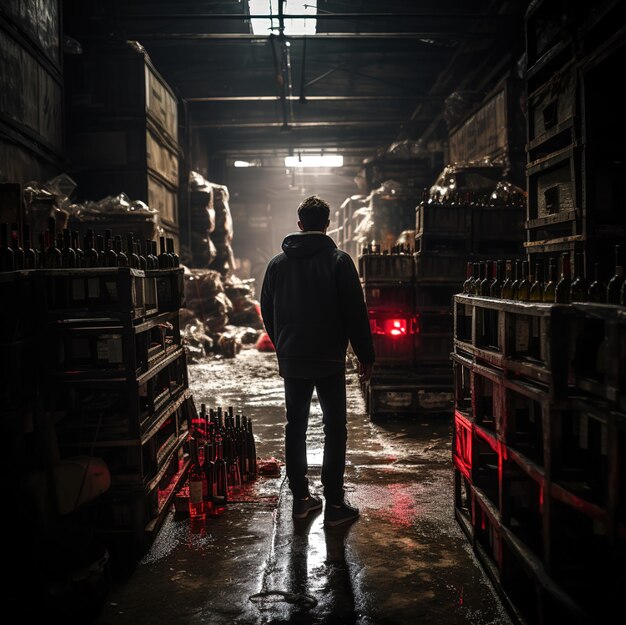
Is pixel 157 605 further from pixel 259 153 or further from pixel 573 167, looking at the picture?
pixel 259 153

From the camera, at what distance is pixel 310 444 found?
20.5ft

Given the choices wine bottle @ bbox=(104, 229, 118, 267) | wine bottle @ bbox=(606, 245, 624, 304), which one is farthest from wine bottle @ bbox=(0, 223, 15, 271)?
wine bottle @ bbox=(606, 245, 624, 304)

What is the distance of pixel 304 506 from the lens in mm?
4164

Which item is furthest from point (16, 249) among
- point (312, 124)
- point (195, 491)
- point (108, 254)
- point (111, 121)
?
point (312, 124)

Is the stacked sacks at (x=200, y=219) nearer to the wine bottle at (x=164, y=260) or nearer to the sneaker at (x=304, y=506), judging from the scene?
the wine bottle at (x=164, y=260)

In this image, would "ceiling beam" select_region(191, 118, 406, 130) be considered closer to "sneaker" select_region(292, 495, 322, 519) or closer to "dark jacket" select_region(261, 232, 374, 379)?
"dark jacket" select_region(261, 232, 374, 379)

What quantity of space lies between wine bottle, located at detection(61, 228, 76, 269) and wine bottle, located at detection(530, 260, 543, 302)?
131 inches

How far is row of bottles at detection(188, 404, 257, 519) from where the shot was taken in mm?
4273

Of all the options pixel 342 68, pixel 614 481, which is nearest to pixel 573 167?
pixel 614 481

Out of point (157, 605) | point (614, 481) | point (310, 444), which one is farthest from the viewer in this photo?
point (310, 444)

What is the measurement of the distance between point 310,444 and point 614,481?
4.33 m

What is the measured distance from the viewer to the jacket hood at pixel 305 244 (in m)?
4.02

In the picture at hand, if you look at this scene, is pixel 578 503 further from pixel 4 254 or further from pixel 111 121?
pixel 111 121

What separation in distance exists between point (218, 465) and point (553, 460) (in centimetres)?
277
